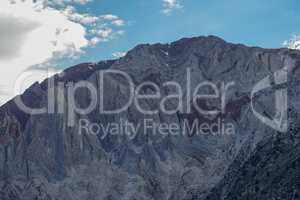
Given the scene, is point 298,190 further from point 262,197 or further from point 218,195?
point 218,195

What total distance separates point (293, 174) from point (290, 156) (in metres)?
13.5

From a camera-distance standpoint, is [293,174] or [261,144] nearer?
[293,174]

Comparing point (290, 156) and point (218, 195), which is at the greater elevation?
point (290, 156)

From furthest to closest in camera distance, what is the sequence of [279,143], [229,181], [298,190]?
1. [229,181]
2. [279,143]
3. [298,190]

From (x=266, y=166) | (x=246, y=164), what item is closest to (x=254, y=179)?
(x=266, y=166)

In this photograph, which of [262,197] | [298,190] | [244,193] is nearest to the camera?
[298,190]

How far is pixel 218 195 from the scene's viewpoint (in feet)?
653

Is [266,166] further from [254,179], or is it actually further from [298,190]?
[298,190]

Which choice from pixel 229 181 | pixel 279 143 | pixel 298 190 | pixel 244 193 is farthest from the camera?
pixel 229 181

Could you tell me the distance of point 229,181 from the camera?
7810 inches

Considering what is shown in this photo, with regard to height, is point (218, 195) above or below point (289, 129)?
below

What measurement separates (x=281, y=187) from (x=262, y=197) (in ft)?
21.0

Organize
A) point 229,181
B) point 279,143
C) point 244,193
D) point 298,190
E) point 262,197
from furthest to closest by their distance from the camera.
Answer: point 229,181 < point 279,143 < point 244,193 < point 262,197 < point 298,190

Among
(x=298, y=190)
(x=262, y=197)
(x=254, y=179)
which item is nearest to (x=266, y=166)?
(x=254, y=179)
